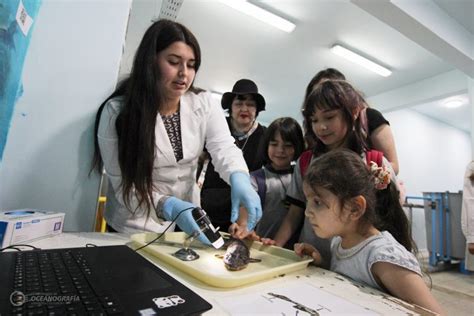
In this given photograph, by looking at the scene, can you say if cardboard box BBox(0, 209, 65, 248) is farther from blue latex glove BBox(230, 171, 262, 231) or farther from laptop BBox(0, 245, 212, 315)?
blue latex glove BBox(230, 171, 262, 231)

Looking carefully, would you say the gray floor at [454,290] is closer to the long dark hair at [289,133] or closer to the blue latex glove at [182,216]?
the long dark hair at [289,133]

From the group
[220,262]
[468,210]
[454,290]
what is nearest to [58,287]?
[220,262]

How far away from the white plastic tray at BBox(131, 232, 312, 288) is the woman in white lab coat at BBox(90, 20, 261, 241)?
8 cm

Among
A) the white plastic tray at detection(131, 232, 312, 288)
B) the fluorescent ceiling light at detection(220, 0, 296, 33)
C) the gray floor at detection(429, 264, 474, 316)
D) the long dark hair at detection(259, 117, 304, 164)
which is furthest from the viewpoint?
the fluorescent ceiling light at detection(220, 0, 296, 33)

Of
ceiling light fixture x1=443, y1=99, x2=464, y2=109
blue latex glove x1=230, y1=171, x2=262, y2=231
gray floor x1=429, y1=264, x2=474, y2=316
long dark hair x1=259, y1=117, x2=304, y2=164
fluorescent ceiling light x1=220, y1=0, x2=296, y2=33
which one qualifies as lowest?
gray floor x1=429, y1=264, x2=474, y2=316

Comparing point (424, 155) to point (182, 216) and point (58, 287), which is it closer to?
point (182, 216)

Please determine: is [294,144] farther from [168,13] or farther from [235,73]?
[235,73]

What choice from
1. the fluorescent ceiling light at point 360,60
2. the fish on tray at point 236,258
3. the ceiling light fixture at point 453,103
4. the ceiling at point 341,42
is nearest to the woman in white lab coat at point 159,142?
the fish on tray at point 236,258

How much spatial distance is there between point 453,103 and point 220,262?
234 inches

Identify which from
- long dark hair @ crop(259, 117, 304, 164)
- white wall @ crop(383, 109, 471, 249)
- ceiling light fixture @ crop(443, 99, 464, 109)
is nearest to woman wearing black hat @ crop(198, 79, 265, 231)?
long dark hair @ crop(259, 117, 304, 164)

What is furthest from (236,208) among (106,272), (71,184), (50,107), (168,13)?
(168,13)

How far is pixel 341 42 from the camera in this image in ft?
9.93

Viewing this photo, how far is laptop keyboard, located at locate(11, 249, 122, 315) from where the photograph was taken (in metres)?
0.32

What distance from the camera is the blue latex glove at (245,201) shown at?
0.89m
